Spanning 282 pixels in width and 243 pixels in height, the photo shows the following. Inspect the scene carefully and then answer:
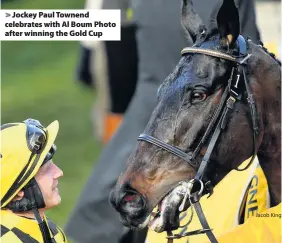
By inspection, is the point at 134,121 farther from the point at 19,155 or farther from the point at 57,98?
the point at 57,98

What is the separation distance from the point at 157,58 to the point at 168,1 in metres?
0.36

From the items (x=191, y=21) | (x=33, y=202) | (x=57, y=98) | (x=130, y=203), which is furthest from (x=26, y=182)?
(x=57, y=98)

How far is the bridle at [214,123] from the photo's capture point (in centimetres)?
319

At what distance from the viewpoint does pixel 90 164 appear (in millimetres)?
8977

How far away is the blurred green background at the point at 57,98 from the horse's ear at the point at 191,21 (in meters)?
3.91

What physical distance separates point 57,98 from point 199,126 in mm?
8603

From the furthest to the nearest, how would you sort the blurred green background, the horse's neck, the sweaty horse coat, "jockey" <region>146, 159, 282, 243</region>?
the blurred green background, the sweaty horse coat, "jockey" <region>146, 159, 282, 243</region>, the horse's neck

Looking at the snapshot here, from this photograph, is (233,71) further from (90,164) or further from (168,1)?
(90,164)

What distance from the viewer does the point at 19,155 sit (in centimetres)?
310

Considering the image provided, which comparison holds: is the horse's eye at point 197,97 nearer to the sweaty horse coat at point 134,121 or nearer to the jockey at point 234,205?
the jockey at point 234,205

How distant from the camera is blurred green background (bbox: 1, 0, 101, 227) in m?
8.77

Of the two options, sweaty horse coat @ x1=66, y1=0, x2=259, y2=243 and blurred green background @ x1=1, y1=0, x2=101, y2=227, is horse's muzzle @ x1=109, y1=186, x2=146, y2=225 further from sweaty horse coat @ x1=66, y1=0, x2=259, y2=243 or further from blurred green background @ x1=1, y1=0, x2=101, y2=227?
blurred green background @ x1=1, y1=0, x2=101, y2=227
